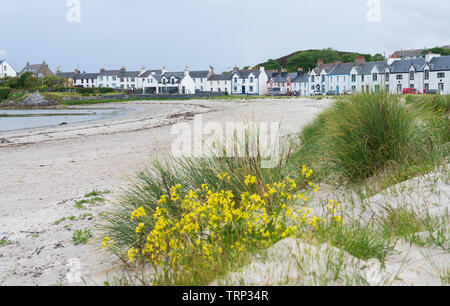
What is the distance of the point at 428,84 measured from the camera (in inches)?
2581

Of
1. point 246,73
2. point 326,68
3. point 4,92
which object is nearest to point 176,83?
point 246,73

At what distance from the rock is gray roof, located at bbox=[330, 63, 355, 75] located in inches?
2317

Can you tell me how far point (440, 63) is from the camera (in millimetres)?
64938

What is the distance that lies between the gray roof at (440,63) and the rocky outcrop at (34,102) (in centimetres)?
7288

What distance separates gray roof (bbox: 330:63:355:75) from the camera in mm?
77062

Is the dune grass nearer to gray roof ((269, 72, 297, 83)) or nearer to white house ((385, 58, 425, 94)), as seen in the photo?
white house ((385, 58, 425, 94))

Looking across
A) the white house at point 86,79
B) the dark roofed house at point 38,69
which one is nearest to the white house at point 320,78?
the white house at point 86,79

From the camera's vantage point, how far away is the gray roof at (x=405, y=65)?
66438 millimetres

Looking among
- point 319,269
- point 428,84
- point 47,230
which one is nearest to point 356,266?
point 319,269

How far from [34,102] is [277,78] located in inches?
2186

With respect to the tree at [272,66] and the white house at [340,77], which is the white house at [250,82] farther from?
the tree at [272,66]

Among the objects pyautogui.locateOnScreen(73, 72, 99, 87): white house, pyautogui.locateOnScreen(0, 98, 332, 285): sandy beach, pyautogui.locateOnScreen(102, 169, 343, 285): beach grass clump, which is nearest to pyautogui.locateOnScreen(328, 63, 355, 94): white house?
pyautogui.locateOnScreen(0, 98, 332, 285): sandy beach

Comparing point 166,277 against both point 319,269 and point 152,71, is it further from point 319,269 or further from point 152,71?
point 152,71

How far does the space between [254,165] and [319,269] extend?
7.78 feet
